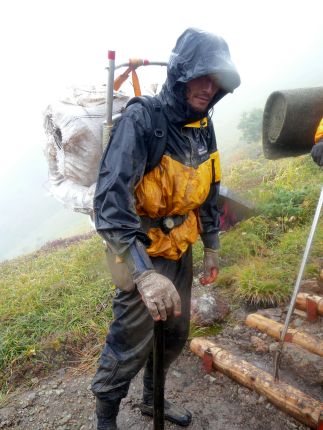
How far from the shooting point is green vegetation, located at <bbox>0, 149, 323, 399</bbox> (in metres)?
4.11

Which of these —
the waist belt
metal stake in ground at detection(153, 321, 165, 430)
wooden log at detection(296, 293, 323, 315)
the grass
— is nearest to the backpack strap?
the waist belt

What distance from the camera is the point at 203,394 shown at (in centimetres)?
326

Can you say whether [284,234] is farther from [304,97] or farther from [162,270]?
[162,270]

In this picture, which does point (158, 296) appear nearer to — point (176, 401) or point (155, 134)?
point (155, 134)

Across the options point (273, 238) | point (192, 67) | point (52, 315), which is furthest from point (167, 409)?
point (273, 238)

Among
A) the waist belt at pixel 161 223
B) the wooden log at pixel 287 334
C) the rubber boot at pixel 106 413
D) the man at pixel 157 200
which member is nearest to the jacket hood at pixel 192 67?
the man at pixel 157 200

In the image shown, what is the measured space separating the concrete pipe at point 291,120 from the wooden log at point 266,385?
327 centimetres

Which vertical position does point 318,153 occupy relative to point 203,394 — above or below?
above

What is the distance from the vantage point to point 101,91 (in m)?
4.02

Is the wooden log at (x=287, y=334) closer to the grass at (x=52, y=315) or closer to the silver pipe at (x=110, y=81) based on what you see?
the grass at (x=52, y=315)

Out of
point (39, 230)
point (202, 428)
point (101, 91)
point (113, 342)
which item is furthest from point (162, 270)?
point (39, 230)

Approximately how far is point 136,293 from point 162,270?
0.25 m

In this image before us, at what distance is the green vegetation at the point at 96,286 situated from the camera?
4.11 m

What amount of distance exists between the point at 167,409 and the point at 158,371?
1118mm
